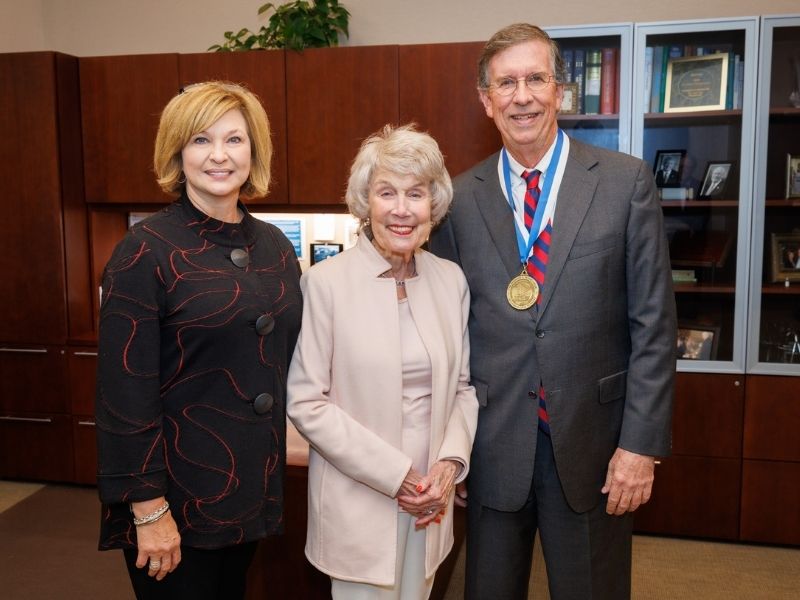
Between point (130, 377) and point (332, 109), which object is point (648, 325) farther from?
point (332, 109)

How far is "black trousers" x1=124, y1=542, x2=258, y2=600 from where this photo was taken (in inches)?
62.9

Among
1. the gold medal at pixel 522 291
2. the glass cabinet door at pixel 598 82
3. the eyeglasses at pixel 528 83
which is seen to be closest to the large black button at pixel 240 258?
the gold medal at pixel 522 291

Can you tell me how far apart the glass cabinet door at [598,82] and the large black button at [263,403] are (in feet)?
7.47

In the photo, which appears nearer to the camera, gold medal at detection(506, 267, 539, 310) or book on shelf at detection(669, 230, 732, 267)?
gold medal at detection(506, 267, 539, 310)

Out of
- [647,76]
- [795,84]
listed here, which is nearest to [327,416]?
[647,76]

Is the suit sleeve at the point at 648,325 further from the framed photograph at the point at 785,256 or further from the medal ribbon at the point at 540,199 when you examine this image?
the framed photograph at the point at 785,256

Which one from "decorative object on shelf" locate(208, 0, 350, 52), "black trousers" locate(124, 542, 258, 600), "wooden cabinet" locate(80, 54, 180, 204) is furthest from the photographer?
"wooden cabinet" locate(80, 54, 180, 204)

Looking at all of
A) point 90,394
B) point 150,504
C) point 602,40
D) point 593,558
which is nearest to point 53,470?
point 90,394

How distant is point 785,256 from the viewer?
3.33m

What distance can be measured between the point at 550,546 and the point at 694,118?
2223 millimetres

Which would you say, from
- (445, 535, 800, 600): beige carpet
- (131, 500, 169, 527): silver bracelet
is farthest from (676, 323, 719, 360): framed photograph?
(131, 500, 169, 527): silver bracelet

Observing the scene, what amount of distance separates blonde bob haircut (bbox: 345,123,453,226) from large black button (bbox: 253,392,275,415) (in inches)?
19.3

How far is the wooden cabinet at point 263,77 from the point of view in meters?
3.65

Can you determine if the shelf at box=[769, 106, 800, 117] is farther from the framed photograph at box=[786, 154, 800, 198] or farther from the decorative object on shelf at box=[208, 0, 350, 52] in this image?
the decorative object on shelf at box=[208, 0, 350, 52]
